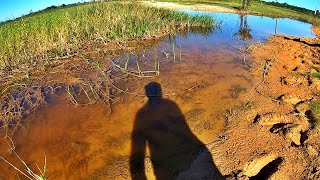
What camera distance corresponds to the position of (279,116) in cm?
571

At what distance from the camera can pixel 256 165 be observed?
4562 mm

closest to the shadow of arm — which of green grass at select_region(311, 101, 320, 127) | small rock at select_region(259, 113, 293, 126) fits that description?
small rock at select_region(259, 113, 293, 126)

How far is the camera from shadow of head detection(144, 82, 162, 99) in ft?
22.3

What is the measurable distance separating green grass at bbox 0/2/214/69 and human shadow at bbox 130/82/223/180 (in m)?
3.95

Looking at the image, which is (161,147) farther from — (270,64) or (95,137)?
(270,64)

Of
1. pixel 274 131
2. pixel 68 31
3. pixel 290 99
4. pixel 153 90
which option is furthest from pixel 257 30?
pixel 274 131

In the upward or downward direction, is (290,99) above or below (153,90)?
below

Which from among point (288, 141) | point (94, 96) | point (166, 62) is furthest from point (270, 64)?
point (94, 96)

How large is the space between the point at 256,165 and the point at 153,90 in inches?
126

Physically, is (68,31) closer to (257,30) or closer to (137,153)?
(137,153)

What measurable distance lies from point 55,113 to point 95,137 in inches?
53.7

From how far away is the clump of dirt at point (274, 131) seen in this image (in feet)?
14.6

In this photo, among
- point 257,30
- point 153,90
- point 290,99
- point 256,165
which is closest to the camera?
point 256,165

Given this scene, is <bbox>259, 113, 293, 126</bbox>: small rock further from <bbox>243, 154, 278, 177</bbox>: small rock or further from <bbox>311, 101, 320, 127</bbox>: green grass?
<bbox>243, 154, 278, 177</bbox>: small rock
